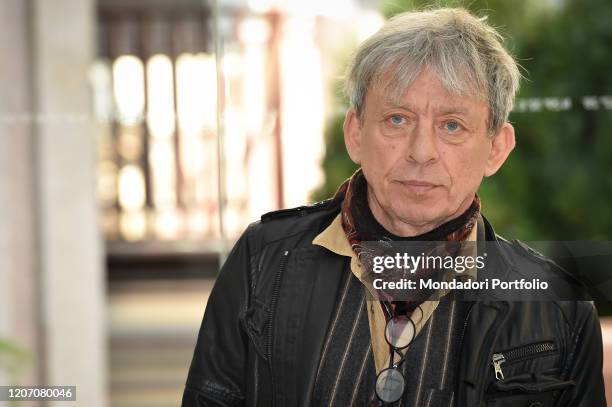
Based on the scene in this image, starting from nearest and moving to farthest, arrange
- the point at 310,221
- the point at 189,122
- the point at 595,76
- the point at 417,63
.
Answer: the point at 417,63 < the point at 310,221 < the point at 595,76 < the point at 189,122

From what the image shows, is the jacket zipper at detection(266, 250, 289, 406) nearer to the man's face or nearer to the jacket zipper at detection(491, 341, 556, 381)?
the man's face

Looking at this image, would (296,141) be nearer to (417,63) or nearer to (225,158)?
(225,158)

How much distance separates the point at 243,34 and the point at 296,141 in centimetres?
30

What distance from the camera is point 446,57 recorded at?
4.51 feet

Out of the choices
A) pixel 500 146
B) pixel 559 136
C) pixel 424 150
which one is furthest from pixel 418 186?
pixel 559 136

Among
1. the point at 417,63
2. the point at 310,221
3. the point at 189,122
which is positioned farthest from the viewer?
the point at 189,122

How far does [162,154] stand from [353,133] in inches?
34.5

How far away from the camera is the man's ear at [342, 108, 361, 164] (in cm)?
149

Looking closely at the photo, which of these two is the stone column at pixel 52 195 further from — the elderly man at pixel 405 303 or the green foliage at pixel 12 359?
the elderly man at pixel 405 303

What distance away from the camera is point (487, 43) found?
1.40 meters

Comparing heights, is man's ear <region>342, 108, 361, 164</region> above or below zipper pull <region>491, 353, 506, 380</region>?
above

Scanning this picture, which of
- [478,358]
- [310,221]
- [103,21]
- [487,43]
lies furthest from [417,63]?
[103,21]

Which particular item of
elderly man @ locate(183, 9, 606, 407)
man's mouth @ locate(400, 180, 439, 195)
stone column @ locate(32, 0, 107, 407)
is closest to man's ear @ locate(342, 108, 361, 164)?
elderly man @ locate(183, 9, 606, 407)

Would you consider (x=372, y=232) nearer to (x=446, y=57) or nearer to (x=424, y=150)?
(x=424, y=150)
